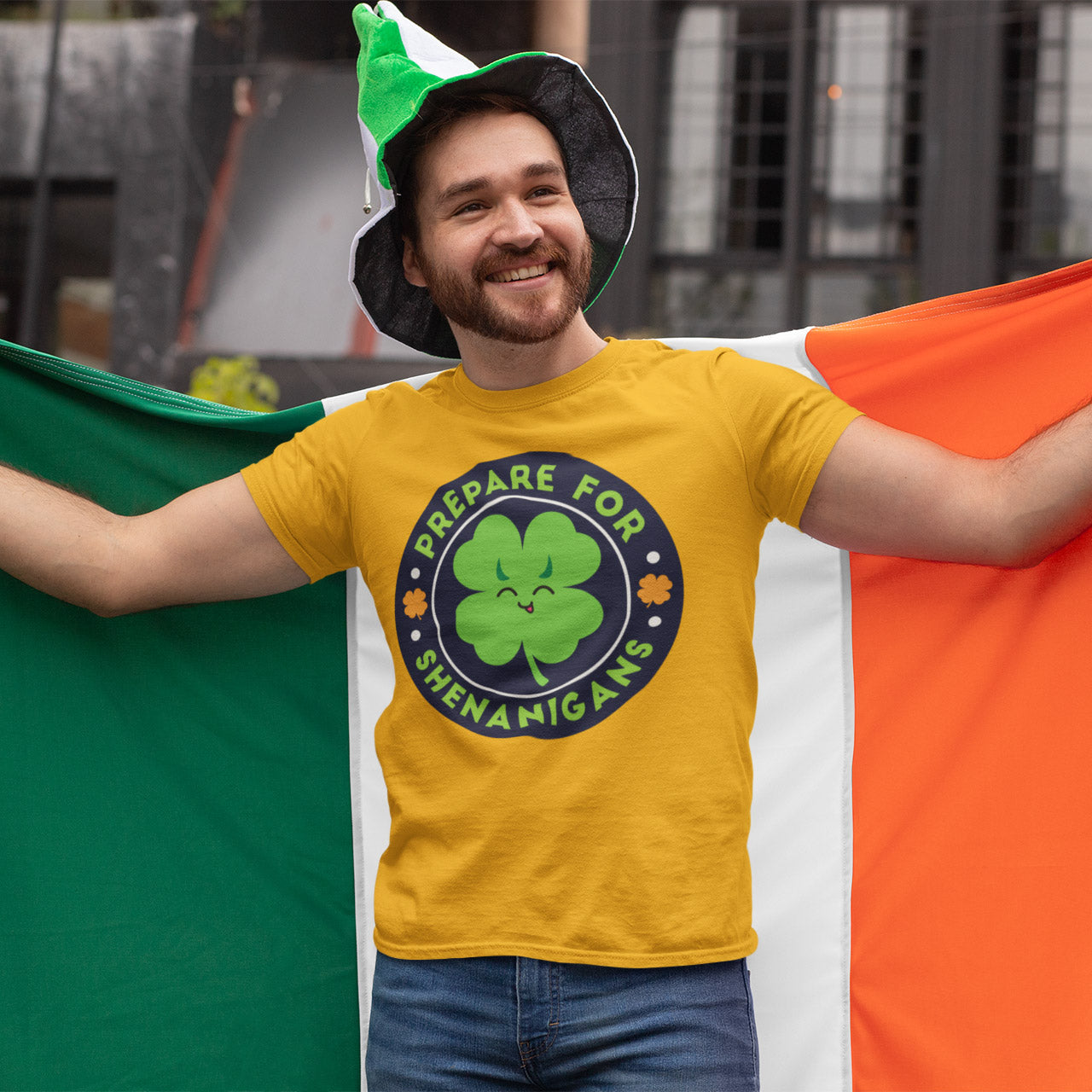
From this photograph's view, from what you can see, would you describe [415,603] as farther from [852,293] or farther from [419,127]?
[852,293]

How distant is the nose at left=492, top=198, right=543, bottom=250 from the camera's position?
192 cm

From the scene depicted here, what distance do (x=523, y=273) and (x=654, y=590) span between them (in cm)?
54

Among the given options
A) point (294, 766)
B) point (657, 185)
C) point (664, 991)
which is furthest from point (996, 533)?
point (657, 185)

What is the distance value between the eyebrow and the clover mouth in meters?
0.15

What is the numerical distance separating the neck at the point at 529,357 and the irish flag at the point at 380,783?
0.46 metres

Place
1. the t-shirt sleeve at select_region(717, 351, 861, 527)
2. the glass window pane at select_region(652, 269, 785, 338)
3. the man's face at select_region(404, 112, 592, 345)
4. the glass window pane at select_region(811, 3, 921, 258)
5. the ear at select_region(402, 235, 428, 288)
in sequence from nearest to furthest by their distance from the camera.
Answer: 1. the t-shirt sleeve at select_region(717, 351, 861, 527)
2. the man's face at select_region(404, 112, 592, 345)
3. the ear at select_region(402, 235, 428, 288)
4. the glass window pane at select_region(811, 3, 921, 258)
5. the glass window pane at select_region(652, 269, 785, 338)

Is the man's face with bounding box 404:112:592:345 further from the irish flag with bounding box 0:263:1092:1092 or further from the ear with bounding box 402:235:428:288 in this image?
the irish flag with bounding box 0:263:1092:1092

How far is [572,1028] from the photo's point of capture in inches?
68.3

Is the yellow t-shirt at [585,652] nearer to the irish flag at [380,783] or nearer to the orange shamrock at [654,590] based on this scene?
the orange shamrock at [654,590]

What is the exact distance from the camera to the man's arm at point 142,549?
207cm

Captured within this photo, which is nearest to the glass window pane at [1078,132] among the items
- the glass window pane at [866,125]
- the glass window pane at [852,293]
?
the glass window pane at [866,125]

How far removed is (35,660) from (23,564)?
1.23 ft

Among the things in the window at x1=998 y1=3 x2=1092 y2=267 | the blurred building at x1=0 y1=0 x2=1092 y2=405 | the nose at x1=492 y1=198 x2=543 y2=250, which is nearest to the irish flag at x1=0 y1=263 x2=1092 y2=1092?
the nose at x1=492 y1=198 x2=543 y2=250

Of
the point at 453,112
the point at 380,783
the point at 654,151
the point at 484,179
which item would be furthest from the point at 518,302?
the point at 654,151
